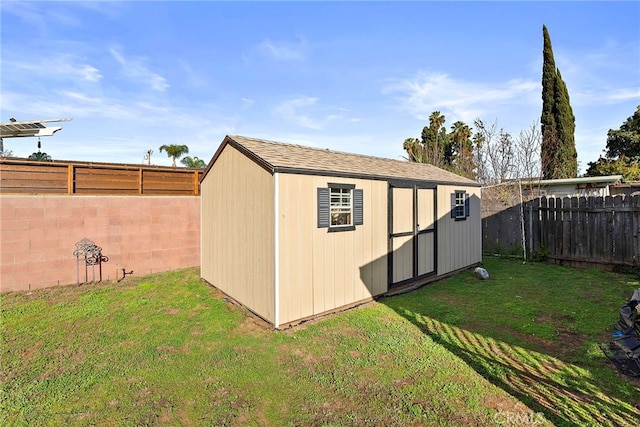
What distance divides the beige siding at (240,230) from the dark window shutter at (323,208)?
0.89 meters

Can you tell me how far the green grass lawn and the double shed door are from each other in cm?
90

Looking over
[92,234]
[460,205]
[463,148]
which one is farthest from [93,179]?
[463,148]

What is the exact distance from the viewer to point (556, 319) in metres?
4.87

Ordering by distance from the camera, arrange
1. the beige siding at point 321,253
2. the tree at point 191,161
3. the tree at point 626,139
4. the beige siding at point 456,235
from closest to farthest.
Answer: the beige siding at point 321,253 < the beige siding at point 456,235 < the tree at point 626,139 < the tree at point 191,161

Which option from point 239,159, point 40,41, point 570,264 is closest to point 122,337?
point 239,159

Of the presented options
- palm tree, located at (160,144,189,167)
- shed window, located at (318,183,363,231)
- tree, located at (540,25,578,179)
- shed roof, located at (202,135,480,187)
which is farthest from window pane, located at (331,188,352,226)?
palm tree, located at (160,144,189,167)

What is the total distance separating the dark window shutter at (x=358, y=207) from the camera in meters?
5.78

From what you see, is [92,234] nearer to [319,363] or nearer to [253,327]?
[253,327]

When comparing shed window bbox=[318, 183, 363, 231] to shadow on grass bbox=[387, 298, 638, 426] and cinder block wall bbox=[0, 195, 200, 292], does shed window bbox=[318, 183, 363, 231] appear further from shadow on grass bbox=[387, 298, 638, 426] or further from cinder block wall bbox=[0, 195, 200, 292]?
cinder block wall bbox=[0, 195, 200, 292]

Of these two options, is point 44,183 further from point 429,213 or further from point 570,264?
point 570,264

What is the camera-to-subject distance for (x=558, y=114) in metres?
19.6

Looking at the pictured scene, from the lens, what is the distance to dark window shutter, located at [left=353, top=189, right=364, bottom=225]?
5.78m

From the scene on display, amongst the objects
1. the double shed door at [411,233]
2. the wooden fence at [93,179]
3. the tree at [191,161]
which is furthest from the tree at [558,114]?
the tree at [191,161]

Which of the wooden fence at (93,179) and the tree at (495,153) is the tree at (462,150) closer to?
the tree at (495,153)
